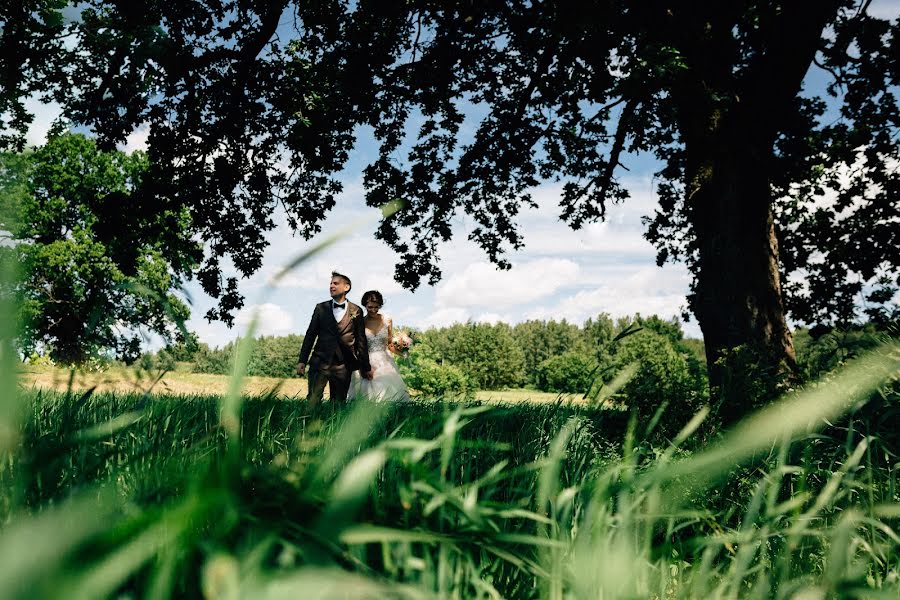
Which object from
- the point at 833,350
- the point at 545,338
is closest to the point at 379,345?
the point at 833,350

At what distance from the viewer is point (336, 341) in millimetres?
8758

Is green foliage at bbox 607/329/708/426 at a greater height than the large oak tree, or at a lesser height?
lesser

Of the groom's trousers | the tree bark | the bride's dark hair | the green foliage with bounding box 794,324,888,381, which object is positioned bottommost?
the groom's trousers

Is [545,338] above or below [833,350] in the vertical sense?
above

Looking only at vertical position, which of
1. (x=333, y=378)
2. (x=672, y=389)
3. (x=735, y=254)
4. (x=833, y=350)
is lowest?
(x=333, y=378)

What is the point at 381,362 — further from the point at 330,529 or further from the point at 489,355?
the point at 489,355

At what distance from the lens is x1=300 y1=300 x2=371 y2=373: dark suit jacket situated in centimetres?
862

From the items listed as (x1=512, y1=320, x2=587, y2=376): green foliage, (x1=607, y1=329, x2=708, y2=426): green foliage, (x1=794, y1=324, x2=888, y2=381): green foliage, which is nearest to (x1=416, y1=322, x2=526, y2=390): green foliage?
(x1=512, y1=320, x2=587, y2=376): green foliage

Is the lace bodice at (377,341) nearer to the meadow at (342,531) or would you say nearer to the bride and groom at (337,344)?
the bride and groom at (337,344)

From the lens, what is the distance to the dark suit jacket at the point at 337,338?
862cm

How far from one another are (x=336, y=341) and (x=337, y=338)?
50 mm

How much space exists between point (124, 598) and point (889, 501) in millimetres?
2186

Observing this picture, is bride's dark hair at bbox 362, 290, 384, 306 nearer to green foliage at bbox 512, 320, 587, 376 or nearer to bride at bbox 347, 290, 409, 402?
bride at bbox 347, 290, 409, 402

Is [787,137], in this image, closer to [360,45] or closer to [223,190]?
[360,45]
